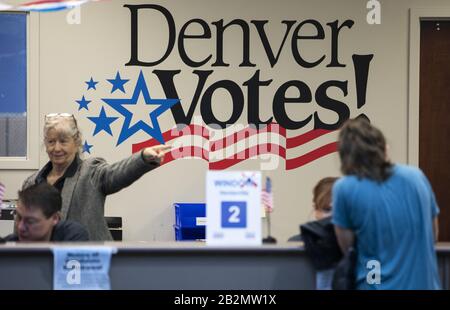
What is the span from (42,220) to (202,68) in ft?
9.44

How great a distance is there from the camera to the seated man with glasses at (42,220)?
3572 millimetres

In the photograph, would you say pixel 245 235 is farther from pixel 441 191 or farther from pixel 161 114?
pixel 441 191

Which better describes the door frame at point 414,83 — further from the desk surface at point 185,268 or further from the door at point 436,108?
the desk surface at point 185,268

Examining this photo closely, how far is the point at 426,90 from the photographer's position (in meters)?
6.37

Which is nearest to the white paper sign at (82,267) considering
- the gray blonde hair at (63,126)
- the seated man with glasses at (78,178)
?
the seated man with glasses at (78,178)

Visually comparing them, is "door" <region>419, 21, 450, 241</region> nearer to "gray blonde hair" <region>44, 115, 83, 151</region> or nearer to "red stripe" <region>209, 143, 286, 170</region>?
"red stripe" <region>209, 143, 286, 170</region>

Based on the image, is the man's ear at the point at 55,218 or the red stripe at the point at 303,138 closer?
the man's ear at the point at 55,218

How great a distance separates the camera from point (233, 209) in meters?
3.25

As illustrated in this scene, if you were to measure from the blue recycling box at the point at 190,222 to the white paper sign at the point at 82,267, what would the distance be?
108 inches

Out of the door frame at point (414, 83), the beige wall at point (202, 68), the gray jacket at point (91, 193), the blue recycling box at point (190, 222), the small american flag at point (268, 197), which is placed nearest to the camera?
the small american flag at point (268, 197)

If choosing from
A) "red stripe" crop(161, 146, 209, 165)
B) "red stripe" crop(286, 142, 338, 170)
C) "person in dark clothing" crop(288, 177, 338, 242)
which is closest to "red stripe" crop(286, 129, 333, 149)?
"red stripe" crop(286, 142, 338, 170)

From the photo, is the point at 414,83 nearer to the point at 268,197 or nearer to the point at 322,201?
the point at 322,201

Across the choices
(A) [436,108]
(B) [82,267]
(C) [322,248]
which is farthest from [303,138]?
(B) [82,267]

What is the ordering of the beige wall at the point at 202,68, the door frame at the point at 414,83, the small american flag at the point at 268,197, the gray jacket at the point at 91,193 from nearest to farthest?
the small american flag at the point at 268,197
the gray jacket at the point at 91,193
the beige wall at the point at 202,68
the door frame at the point at 414,83
